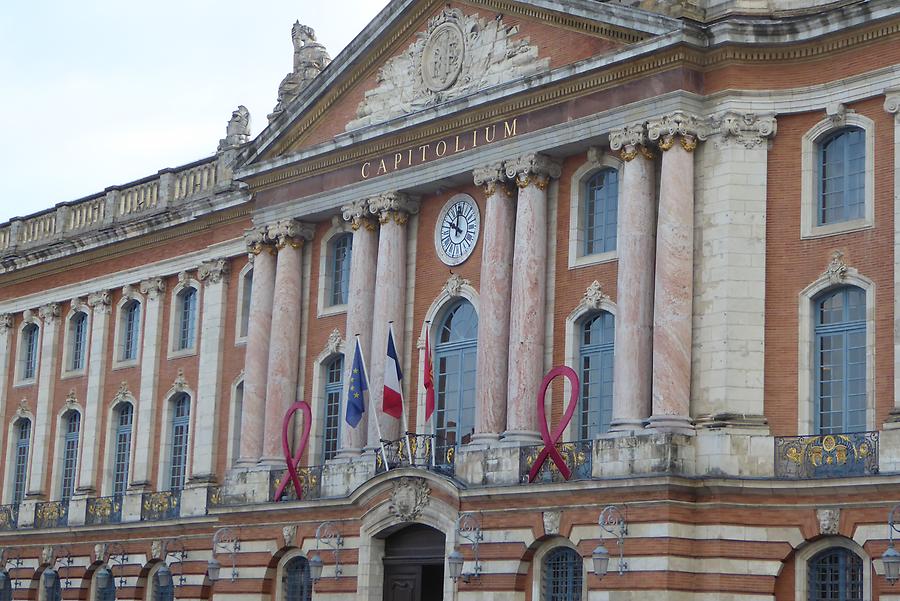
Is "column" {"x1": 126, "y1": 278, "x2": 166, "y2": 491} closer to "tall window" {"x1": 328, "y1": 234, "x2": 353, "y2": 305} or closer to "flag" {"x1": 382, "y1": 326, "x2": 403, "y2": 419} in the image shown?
"tall window" {"x1": 328, "y1": 234, "x2": 353, "y2": 305}

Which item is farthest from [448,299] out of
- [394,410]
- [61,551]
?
[61,551]

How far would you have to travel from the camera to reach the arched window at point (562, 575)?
33938 millimetres

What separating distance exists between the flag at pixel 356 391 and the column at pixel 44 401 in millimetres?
17140

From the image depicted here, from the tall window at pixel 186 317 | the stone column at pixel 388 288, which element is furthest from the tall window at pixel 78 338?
the stone column at pixel 388 288

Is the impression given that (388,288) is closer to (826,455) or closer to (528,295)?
(528,295)

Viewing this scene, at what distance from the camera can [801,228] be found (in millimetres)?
32781

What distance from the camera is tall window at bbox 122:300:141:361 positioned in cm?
4966

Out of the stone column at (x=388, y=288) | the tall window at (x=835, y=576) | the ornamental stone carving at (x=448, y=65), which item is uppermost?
the ornamental stone carving at (x=448, y=65)

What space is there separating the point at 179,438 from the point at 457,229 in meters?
12.5

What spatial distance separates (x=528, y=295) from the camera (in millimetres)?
35844

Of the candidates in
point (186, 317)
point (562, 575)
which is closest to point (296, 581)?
point (562, 575)

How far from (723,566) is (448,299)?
9.97 meters

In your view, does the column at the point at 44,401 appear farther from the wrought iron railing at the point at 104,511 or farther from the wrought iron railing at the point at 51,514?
the wrought iron railing at the point at 104,511

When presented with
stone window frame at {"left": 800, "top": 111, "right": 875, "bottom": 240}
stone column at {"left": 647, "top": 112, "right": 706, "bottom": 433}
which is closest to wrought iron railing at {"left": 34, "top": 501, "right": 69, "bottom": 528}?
stone column at {"left": 647, "top": 112, "right": 706, "bottom": 433}
